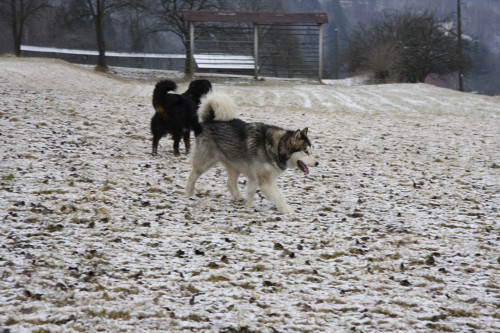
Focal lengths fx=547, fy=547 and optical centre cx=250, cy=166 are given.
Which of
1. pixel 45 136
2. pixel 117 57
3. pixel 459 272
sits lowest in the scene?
pixel 459 272

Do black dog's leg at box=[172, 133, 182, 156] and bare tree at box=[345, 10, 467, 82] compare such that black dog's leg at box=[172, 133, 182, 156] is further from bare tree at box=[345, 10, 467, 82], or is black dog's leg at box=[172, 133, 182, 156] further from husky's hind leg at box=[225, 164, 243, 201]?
bare tree at box=[345, 10, 467, 82]

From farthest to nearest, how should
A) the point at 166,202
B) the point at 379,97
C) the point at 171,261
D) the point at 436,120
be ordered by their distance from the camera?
1. the point at 379,97
2. the point at 436,120
3. the point at 166,202
4. the point at 171,261

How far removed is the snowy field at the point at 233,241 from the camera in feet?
16.8

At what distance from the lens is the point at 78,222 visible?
750 centimetres

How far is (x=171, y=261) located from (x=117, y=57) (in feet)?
214

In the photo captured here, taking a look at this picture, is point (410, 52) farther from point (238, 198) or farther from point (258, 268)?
point (258, 268)

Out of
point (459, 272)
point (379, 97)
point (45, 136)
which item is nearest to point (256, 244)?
point (459, 272)

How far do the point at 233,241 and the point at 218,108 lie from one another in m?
2.71

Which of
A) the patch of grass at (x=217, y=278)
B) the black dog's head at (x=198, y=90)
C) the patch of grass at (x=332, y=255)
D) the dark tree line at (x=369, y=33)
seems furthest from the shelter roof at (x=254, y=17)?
the patch of grass at (x=217, y=278)

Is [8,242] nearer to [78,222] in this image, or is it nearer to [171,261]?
[78,222]

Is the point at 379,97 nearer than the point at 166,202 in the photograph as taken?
No

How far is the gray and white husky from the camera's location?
8.52 metres

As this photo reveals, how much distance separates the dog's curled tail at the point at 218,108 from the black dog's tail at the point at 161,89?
3.23 meters

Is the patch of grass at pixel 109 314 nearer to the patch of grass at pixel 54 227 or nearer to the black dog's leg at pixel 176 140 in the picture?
the patch of grass at pixel 54 227
